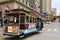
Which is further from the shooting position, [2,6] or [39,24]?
[2,6]

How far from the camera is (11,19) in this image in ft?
60.6

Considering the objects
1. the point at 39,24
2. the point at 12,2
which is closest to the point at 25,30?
the point at 39,24

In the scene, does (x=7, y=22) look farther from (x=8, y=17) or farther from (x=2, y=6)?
(x=2, y=6)

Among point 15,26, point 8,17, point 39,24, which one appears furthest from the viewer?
point 39,24

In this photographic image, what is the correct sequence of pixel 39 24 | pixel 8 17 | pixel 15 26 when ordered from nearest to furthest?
pixel 15 26, pixel 8 17, pixel 39 24

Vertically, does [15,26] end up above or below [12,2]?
below

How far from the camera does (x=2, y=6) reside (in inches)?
1737

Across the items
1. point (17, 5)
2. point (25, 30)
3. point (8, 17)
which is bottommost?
point (25, 30)

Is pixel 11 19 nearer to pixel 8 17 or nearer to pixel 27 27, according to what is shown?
pixel 8 17

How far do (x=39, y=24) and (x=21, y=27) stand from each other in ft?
28.5

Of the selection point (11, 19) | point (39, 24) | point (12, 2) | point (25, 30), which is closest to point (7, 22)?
point (11, 19)

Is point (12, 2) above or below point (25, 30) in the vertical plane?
above

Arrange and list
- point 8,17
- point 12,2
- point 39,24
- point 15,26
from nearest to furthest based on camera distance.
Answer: point 15,26, point 8,17, point 39,24, point 12,2

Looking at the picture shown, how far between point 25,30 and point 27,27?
0.79 metres
